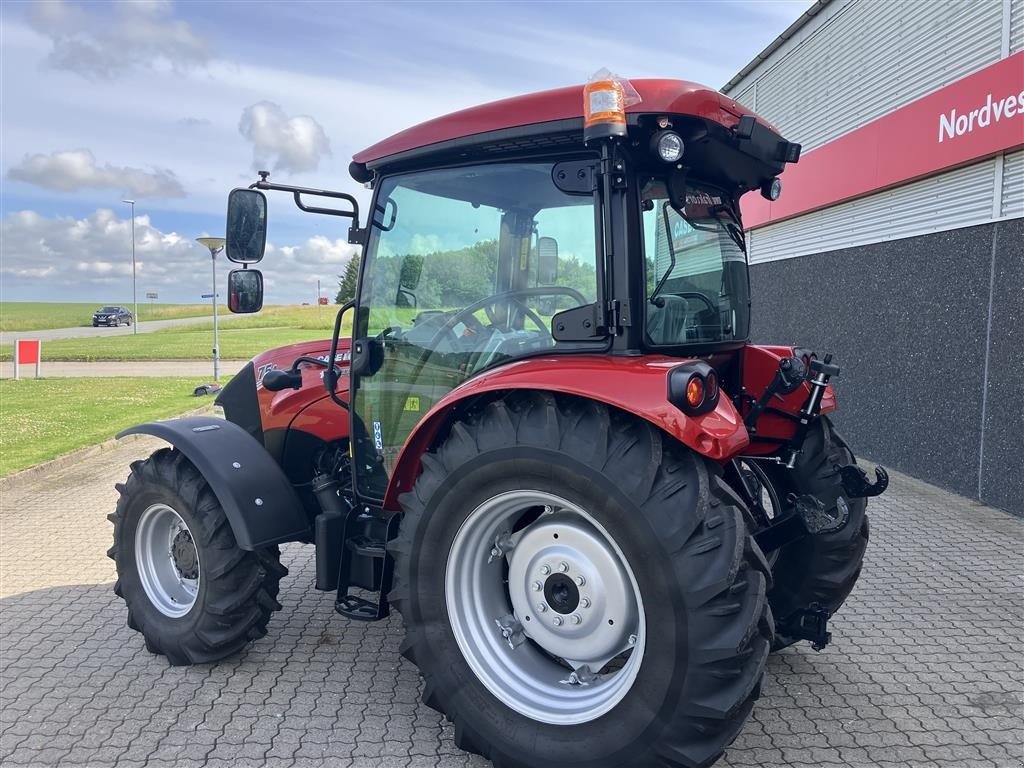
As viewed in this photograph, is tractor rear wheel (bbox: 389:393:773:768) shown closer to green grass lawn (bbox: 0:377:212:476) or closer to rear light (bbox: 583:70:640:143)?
rear light (bbox: 583:70:640:143)

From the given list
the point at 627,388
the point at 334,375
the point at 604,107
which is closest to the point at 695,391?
the point at 627,388

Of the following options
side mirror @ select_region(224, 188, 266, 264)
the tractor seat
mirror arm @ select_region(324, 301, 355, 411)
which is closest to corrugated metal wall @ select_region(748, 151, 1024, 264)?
the tractor seat

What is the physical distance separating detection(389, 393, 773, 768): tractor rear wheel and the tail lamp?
0.50 ft

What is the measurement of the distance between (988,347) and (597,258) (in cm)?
529

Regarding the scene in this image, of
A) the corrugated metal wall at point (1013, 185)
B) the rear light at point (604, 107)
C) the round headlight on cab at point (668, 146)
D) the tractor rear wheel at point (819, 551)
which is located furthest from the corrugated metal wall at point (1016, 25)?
the rear light at point (604, 107)

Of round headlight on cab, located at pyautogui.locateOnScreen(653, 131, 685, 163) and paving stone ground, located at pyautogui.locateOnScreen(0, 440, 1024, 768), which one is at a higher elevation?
round headlight on cab, located at pyautogui.locateOnScreen(653, 131, 685, 163)

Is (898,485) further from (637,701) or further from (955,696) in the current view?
(637,701)

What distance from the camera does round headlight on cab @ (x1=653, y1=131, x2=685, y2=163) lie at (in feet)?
8.27

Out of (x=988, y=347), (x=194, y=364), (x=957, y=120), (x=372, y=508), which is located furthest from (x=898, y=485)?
(x=194, y=364)

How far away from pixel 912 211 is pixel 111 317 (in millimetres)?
59740

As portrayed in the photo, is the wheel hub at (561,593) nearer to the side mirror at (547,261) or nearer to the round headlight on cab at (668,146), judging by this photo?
the side mirror at (547,261)

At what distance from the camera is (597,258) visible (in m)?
2.75

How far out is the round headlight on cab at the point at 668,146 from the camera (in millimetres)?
2520

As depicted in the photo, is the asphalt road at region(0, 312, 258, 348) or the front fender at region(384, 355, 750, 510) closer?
the front fender at region(384, 355, 750, 510)
